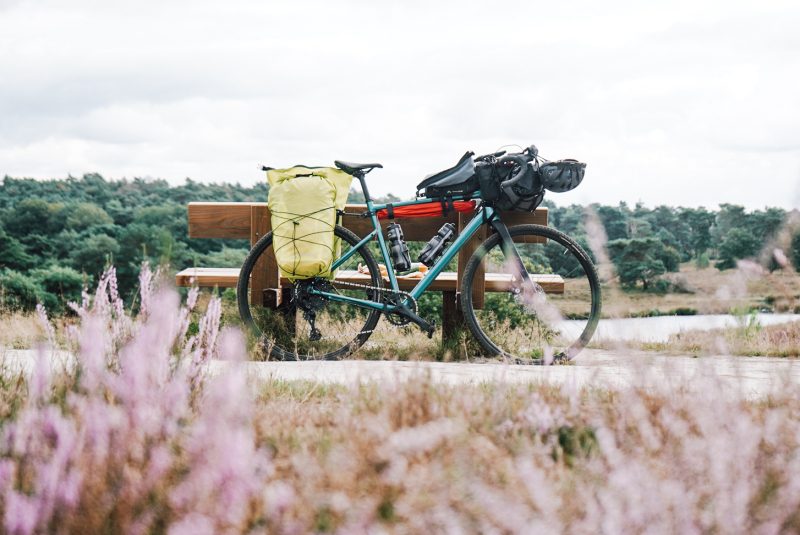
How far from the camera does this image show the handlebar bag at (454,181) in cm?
416

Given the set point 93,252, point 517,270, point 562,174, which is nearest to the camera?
point 562,174

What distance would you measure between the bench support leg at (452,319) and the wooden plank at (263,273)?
1.32m

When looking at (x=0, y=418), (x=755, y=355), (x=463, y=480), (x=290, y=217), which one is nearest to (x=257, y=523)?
(x=463, y=480)

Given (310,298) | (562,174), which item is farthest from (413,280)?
(562,174)

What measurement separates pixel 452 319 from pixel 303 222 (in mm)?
1476

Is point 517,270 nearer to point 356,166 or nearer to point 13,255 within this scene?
point 356,166

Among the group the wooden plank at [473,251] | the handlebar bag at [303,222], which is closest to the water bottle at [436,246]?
the wooden plank at [473,251]

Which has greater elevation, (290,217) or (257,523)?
(290,217)

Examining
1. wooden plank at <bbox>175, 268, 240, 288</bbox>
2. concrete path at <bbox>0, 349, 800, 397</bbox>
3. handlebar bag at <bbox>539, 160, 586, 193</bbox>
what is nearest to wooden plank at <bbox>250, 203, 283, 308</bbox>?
wooden plank at <bbox>175, 268, 240, 288</bbox>

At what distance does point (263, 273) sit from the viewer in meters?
4.63

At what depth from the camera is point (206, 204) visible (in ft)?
15.4

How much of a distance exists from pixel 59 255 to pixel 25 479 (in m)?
46.2

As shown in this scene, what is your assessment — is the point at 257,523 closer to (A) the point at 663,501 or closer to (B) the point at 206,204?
(A) the point at 663,501

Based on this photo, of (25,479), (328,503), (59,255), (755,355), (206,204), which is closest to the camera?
(328,503)
